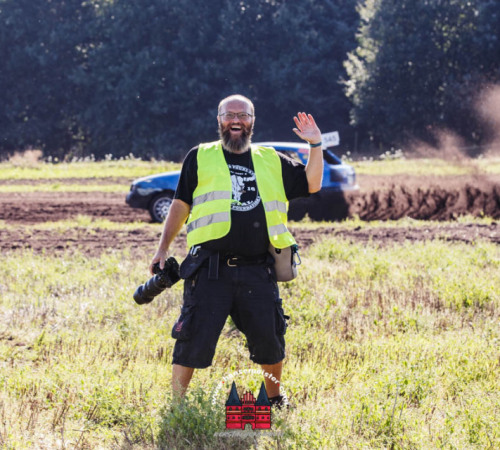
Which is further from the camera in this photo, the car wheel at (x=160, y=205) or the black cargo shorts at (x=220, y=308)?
the car wheel at (x=160, y=205)

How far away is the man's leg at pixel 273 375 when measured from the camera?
16.3ft

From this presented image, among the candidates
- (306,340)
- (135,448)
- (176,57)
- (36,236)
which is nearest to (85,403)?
(135,448)

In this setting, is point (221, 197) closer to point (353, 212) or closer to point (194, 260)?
point (194, 260)

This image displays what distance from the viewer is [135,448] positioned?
4430 millimetres

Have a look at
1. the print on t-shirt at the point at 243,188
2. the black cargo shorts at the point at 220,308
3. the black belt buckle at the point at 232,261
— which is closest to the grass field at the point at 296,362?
the black cargo shorts at the point at 220,308

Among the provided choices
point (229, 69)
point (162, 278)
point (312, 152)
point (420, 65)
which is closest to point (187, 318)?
point (162, 278)

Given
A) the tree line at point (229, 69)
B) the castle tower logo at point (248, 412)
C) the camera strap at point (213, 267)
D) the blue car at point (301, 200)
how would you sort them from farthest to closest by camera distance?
the tree line at point (229, 69)
the blue car at point (301, 200)
the camera strap at point (213, 267)
the castle tower logo at point (248, 412)

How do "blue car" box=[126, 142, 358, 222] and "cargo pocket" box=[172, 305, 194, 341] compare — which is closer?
"cargo pocket" box=[172, 305, 194, 341]

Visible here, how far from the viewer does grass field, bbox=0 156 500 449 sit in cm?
451

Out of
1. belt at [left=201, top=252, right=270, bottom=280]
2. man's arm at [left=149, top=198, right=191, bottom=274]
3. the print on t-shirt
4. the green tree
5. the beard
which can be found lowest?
belt at [left=201, top=252, right=270, bottom=280]

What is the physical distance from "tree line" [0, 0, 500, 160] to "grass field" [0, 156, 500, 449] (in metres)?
35.1

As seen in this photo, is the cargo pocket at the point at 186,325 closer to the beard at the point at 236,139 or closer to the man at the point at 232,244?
the man at the point at 232,244

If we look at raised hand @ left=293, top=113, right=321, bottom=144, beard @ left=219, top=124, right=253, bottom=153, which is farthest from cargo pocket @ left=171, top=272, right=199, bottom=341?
raised hand @ left=293, top=113, right=321, bottom=144

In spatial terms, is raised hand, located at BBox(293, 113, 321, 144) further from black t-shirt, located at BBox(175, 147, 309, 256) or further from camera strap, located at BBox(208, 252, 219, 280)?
camera strap, located at BBox(208, 252, 219, 280)
